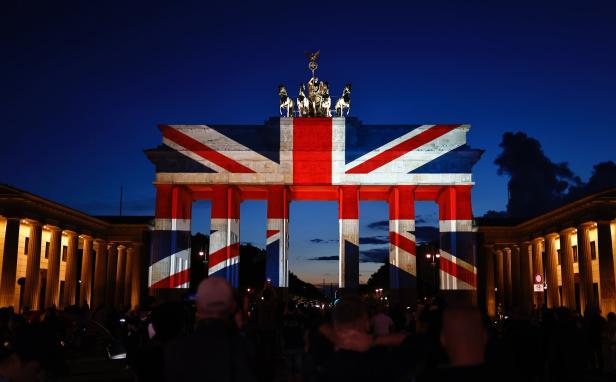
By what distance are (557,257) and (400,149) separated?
19.3 metres

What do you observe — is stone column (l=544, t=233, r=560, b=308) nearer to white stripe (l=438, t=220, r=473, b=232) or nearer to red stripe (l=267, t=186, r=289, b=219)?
white stripe (l=438, t=220, r=473, b=232)

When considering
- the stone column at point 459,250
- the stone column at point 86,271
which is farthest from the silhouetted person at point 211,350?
the stone column at point 86,271

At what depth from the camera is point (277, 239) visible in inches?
2116

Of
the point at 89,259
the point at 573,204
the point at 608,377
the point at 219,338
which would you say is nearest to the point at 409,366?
the point at 219,338

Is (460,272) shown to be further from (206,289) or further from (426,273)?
(426,273)

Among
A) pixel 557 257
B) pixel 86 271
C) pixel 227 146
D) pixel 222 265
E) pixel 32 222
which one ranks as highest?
pixel 227 146

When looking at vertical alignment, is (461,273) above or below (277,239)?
below

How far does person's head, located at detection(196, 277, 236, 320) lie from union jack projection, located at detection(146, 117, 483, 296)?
48.8 meters

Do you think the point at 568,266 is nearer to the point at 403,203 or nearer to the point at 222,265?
the point at 403,203

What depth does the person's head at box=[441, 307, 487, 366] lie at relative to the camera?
169 inches

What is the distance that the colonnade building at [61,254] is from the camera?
4462cm

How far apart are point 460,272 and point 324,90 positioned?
63.6 ft

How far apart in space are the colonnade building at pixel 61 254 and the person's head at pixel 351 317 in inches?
1649

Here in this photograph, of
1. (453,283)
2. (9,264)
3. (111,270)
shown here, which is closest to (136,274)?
(111,270)
